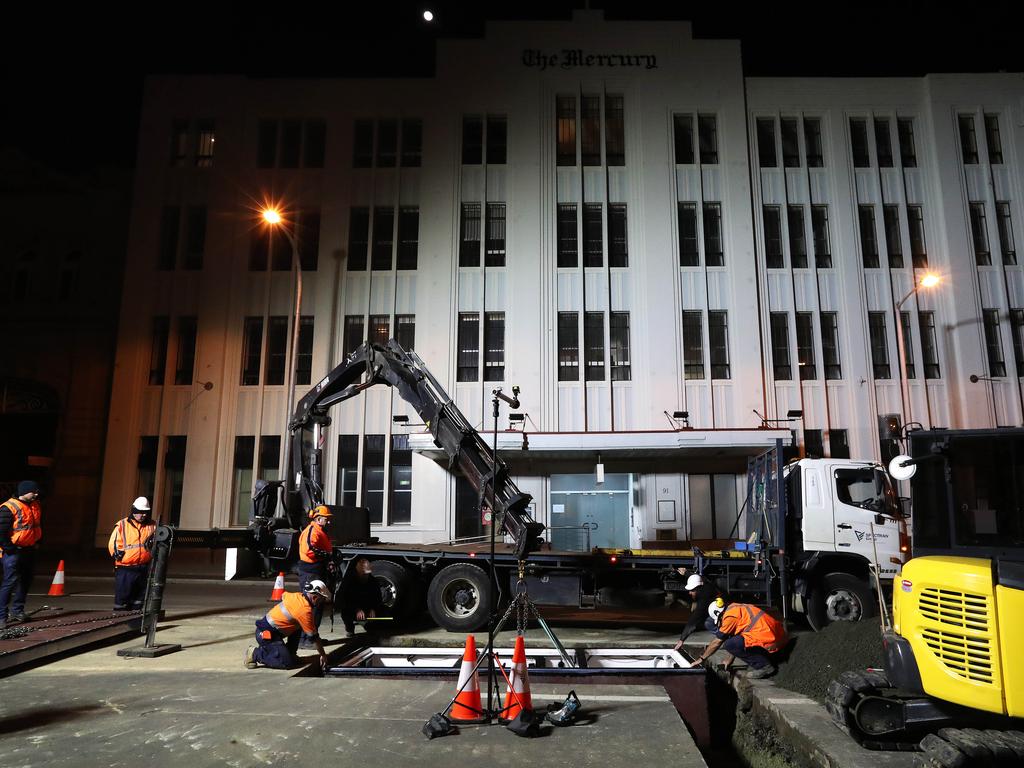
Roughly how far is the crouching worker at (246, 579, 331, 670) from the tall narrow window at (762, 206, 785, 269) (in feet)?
64.1

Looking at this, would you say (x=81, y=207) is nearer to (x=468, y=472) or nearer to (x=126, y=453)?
(x=126, y=453)

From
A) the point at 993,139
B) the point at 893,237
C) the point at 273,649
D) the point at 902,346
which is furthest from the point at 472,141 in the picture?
the point at 273,649

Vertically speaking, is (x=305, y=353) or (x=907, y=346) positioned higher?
(x=907, y=346)

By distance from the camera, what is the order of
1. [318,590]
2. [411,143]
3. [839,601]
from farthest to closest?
[411,143]
[839,601]
[318,590]

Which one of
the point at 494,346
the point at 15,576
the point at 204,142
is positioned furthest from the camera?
the point at 204,142

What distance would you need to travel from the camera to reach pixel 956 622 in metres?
4.75

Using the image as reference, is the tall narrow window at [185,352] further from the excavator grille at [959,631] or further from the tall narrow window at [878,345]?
the tall narrow window at [878,345]

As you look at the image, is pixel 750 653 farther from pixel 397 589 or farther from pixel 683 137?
pixel 683 137

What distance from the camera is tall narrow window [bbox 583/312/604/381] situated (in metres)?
21.4

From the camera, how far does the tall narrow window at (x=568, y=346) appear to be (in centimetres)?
2136

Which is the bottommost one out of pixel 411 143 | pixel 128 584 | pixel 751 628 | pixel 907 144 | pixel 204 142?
pixel 751 628

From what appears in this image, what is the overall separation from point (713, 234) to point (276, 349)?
51.5 feet

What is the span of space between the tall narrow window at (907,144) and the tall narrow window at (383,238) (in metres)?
18.4

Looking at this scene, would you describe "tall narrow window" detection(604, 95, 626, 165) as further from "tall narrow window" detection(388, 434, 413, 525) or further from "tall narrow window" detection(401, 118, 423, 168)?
"tall narrow window" detection(388, 434, 413, 525)
